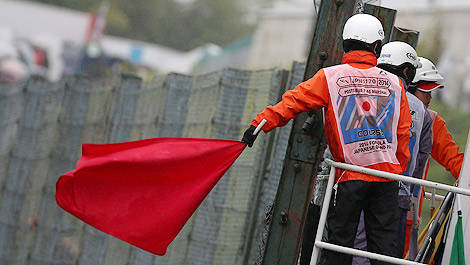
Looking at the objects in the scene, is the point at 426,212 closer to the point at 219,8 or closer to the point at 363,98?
the point at 363,98

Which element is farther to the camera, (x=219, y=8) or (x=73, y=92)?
(x=219, y=8)

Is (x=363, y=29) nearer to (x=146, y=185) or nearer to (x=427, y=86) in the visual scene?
(x=427, y=86)

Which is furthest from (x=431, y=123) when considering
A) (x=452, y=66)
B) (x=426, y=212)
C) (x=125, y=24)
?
(x=125, y=24)

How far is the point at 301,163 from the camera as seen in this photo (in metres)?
6.97

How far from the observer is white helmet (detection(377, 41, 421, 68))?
7453 millimetres

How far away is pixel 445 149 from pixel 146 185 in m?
2.72

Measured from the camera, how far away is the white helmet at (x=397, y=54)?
7453 millimetres

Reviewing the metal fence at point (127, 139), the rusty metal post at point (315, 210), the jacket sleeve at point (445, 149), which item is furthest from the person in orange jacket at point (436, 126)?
the metal fence at point (127, 139)

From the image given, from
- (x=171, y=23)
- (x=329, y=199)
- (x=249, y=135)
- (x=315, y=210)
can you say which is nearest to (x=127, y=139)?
(x=315, y=210)

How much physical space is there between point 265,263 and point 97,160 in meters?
1.47

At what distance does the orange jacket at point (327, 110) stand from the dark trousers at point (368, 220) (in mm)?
84

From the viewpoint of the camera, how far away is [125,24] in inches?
4272

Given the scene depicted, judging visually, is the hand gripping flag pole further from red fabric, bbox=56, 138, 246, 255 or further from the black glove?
the black glove

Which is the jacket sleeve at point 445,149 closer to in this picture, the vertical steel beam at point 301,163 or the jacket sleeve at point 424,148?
the jacket sleeve at point 424,148
